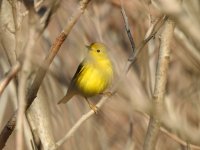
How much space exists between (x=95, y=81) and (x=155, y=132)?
6.92 feet

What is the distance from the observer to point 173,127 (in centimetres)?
99

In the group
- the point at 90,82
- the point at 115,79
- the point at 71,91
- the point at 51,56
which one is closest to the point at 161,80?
the point at 51,56

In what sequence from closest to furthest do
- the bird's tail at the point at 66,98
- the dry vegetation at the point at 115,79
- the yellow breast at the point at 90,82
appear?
the dry vegetation at the point at 115,79, the yellow breast at the point at 90,82, the bird's tail at the point at 66,98

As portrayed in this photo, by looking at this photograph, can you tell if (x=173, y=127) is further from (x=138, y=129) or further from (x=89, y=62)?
(x=138, y=129)

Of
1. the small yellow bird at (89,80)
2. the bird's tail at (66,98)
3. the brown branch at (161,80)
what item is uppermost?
the small yellow bird at (89,80)

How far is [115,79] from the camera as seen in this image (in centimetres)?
325

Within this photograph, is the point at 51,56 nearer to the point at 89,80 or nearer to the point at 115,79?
the point at 115,79

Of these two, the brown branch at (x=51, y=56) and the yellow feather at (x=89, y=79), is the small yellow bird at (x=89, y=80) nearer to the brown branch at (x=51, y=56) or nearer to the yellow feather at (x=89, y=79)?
the yellow feather at (x=89, y=79)

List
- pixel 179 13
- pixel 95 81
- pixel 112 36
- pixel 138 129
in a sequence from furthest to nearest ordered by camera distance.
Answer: pixel 112 36 → pixel 138 129 → pixel 95 81 → pixel 179 13

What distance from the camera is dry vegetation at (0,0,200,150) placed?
1085 millimetres

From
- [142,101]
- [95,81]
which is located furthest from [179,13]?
[95,81]

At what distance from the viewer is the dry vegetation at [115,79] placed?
108 cm

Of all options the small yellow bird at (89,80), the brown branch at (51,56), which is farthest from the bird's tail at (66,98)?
the brown branch at (51,56)

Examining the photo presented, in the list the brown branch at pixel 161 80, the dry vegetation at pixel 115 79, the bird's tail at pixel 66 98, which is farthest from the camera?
the bird's tail at pixel 66 98
